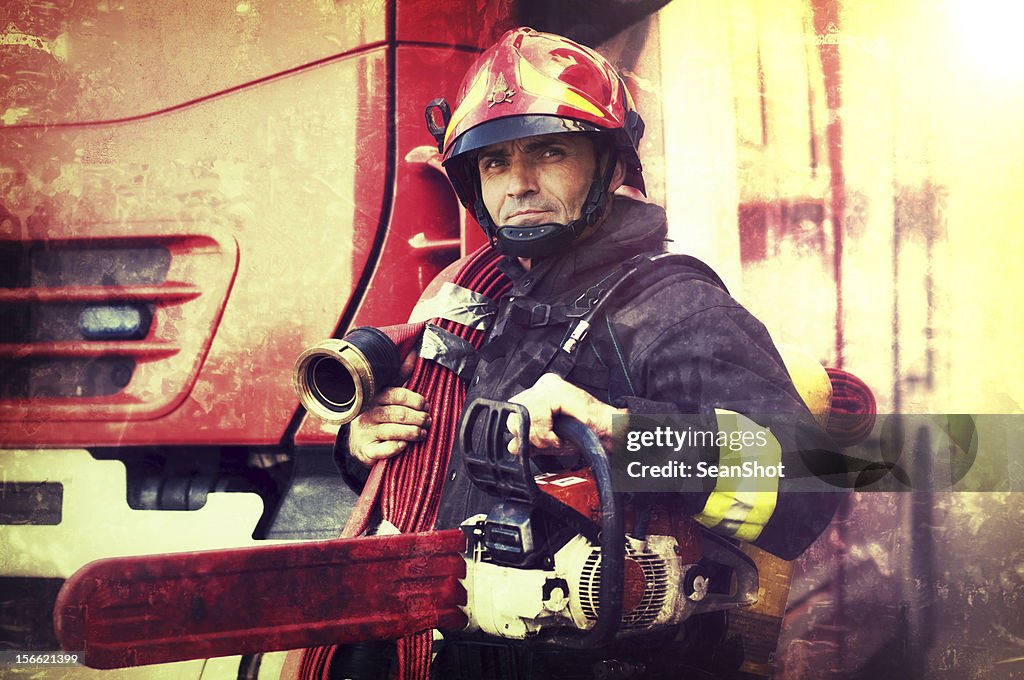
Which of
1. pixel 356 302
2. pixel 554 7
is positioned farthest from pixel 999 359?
pixel 356 302

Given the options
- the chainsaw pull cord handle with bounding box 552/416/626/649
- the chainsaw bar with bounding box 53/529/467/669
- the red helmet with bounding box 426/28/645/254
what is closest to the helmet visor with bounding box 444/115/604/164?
the red helmet with bounding box 426/28/645/254

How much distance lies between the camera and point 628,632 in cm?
276

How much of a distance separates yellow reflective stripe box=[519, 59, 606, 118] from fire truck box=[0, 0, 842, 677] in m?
0.48

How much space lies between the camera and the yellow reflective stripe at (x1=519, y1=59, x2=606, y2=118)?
2947 millimetres

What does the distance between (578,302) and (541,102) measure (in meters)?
0.65

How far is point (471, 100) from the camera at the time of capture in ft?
10.1

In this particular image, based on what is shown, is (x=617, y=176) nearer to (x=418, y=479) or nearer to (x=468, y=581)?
(x=418, y=479)

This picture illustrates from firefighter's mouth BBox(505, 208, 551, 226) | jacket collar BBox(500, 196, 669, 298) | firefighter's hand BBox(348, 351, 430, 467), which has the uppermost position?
firefighter's mouth BBox(505, 208, 551, 226)

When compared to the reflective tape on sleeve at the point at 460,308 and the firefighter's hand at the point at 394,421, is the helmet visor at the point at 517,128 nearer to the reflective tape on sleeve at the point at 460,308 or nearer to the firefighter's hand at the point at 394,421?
the reflective tape on sleeve at the point at 460,308

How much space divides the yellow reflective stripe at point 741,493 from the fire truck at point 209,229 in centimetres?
117

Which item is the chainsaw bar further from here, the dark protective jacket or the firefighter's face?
the firefighter's face

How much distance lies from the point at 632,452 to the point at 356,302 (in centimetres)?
119

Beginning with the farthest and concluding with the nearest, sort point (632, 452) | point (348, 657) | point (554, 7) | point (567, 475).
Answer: point (554, 7), point (348, 657), point (632, 452), point (567, 475)

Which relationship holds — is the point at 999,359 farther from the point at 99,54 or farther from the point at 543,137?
the point at 99,54
